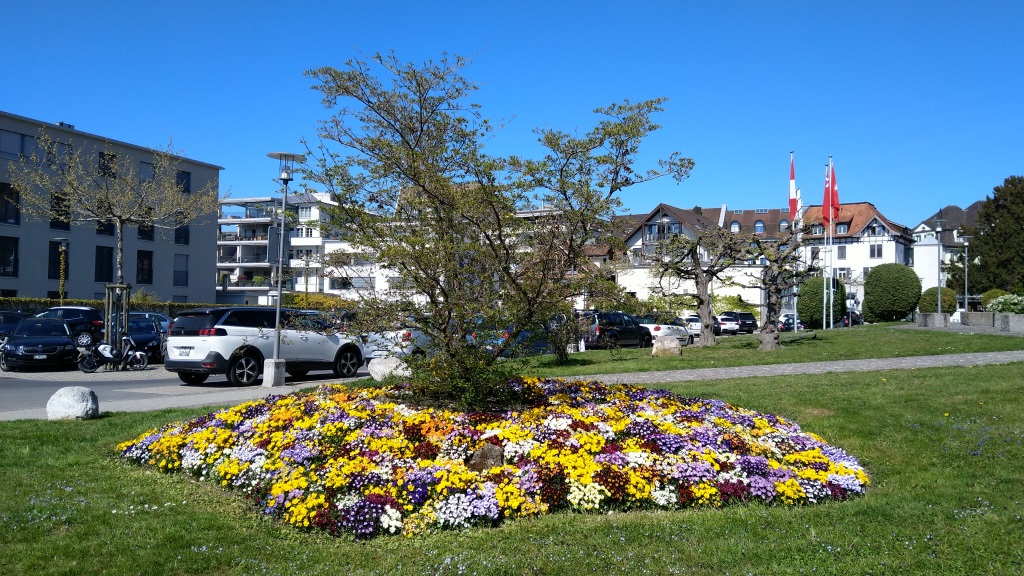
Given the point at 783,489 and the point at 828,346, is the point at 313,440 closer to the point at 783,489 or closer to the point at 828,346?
the point at 783,489

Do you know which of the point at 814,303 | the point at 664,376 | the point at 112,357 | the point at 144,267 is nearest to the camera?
the point at 664,376

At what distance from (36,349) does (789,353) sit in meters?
21.2

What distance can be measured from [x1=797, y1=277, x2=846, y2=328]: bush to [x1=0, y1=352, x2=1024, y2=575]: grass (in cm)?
4485

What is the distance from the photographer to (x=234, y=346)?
56.1 ft

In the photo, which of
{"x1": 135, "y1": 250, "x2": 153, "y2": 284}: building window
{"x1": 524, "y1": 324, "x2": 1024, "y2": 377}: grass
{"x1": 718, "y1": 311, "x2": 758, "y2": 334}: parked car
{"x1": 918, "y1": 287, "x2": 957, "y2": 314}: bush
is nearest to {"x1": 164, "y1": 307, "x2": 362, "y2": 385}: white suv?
{"x1": 524, "y1": 324, "x2": 1024, "y2": 377}: grass

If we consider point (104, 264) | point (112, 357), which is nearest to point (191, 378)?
point (112, 357)

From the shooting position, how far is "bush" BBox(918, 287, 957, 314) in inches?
1997

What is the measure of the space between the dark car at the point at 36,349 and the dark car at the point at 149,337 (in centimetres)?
183

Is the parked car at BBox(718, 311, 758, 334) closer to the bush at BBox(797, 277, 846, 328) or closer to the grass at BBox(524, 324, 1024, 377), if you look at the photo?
the bush at BBox(797, 277, 846, 328)

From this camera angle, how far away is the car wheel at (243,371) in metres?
16.9

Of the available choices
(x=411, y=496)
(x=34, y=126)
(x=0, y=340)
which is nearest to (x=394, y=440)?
(x=411, y=496)

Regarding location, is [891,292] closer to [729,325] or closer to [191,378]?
[729,325]

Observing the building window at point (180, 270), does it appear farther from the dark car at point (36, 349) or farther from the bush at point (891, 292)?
the bush at point (891, 292)

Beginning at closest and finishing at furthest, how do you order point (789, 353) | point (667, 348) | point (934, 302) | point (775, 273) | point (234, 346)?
1. point (234, 346)
2. point (789, 353)
3. point (667, 348)
4. point (775, 273)
5. point (934, 302)
